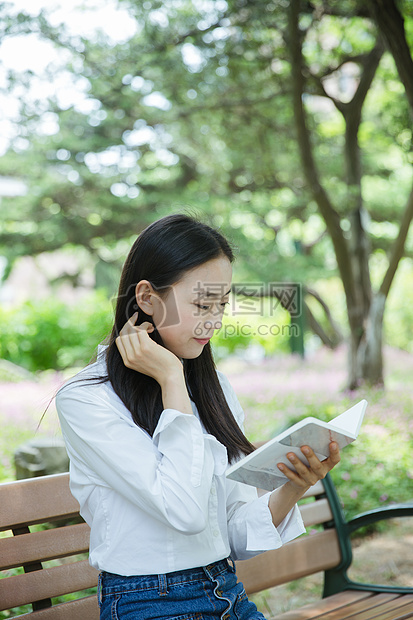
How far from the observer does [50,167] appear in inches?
379

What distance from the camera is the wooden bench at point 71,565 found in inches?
71.7

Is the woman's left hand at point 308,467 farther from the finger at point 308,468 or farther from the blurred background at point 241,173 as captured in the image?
the blurred background at point 241,173

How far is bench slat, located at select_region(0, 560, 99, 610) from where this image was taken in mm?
1773

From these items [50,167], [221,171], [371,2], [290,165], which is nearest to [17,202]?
[50,167]

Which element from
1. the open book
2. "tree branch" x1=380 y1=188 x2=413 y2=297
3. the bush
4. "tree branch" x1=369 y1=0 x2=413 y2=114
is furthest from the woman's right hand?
the bush

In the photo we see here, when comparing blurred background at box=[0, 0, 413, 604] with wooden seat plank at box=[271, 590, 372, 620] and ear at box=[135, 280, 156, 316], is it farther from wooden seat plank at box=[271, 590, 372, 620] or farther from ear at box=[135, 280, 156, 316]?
wooden seat plank at box=[271, 590, 372, 620]

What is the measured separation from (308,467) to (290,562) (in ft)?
3.09

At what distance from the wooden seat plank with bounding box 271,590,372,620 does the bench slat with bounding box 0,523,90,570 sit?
73 cm

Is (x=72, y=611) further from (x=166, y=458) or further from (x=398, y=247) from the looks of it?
(x=398, y=247)

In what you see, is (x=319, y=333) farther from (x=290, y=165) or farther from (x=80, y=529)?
(x=80, y=529)

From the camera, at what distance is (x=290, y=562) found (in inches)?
92.2

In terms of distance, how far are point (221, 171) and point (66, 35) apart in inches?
140

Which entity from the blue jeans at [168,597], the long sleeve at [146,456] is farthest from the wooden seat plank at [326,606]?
the long sleeve at [146,456]

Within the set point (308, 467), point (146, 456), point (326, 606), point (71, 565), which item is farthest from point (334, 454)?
point (326, 606)
